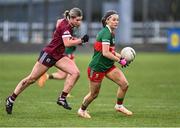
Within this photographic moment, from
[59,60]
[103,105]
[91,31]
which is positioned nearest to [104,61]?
[59,60]

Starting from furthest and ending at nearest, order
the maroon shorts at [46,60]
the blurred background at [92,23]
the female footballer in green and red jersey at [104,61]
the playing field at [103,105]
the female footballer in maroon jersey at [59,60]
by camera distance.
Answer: the blurred background at [92,23] < the maroon shorts at [46,60] < the female footballer in maroon jersey at [59,60] < the female footballer in green and red jersey at [104,61] < the playing field at [103,105]

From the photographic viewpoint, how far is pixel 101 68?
14.5m

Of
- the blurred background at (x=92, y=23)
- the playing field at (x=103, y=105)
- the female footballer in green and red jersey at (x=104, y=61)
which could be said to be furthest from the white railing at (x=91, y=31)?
the female footballer in green and red jersey at (x=104, y=61)

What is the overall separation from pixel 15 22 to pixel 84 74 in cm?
2531

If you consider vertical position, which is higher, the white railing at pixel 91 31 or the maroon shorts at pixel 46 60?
the maroon shorts at pixel 46 60

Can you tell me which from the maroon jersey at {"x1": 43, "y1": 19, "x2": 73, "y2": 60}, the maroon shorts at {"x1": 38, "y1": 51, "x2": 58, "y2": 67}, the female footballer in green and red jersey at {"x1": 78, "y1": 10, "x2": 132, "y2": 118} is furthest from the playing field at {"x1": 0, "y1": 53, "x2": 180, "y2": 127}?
the maroon jersey at {"x1": 43, "y1": 19, "x2": 73, "y2": 60}

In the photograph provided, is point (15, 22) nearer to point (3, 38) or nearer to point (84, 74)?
point (3, 38)

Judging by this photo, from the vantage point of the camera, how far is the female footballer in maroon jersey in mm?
14938

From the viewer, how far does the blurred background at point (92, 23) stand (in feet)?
165

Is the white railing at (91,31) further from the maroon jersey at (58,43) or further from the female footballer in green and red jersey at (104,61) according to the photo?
the female footballer in green and red jersey at (104,61)

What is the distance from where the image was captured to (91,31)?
168 ft

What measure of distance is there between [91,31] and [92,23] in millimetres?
1951

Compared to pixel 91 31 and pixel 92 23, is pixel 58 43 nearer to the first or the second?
pixel 91 31

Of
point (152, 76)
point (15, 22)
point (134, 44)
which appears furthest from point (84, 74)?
point (15, 22)
